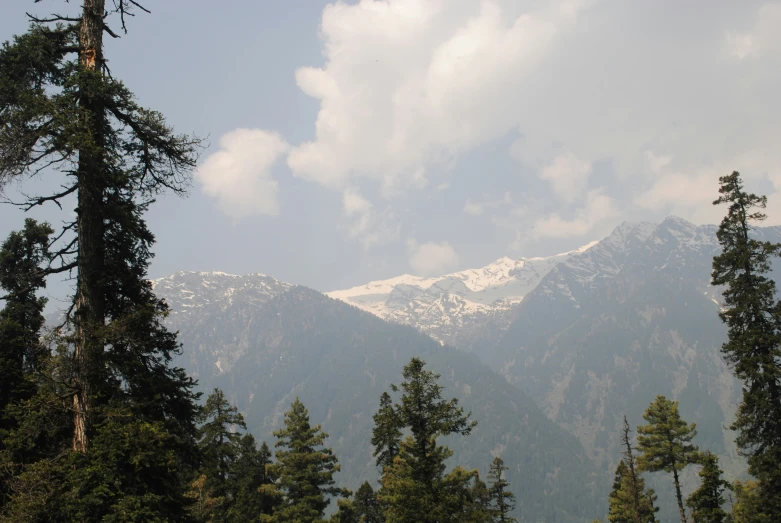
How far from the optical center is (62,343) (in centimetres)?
1013

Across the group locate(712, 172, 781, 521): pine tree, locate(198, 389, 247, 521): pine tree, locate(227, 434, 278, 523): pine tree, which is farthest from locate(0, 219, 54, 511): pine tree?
locate(712, 172, 781, 521): pine tree

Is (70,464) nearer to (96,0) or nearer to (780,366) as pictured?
(96,0)

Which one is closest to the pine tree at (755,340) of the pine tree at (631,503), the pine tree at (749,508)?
the pine tree at (749,508)

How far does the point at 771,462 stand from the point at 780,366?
186 inches

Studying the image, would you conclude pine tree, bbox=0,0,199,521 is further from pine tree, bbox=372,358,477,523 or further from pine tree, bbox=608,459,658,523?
pine tree, bbox=608,459,658,523

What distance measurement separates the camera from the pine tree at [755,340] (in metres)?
25.0

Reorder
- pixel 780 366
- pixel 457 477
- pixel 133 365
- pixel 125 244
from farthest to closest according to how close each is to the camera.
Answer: pixel 457 477 < pixel 780 366 < pixel 125 244 < pixel 133 365

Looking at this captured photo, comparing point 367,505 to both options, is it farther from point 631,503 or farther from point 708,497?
point 708,497

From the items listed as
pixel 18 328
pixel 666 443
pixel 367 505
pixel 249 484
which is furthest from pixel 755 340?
pixel 367 505

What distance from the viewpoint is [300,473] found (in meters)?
33.7

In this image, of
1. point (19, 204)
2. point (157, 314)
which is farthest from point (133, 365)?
point (19, 204)

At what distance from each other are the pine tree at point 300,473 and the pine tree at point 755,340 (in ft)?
78.6

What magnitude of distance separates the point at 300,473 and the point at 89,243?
26942 mm

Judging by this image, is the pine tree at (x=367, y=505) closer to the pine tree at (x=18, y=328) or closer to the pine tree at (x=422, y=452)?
the pine tree at (x=422, y=452)
